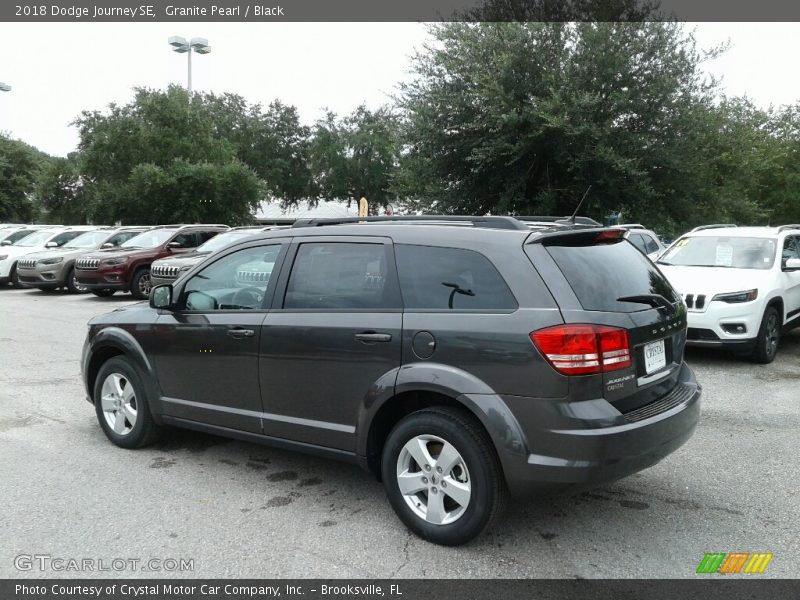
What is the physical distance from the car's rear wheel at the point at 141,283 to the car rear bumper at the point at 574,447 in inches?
596

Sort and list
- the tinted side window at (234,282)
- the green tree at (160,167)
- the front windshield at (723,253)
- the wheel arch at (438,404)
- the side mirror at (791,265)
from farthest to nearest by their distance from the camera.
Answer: the green tree at (160,167), the front windshield at (723,253), the side mirror at (791,265), the tinted side window at (234,282), the wheel arch at (438,404)

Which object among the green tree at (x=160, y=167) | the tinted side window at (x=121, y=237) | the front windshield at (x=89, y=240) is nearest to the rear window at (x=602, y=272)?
the tinted side window at (x=121, y=237)

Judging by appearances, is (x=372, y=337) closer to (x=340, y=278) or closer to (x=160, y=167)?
(x=340, y=278)

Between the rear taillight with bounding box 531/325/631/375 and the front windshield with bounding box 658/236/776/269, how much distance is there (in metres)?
6.72

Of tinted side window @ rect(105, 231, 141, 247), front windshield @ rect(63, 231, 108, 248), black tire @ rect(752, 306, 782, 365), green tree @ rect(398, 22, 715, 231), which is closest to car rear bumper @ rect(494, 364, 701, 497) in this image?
black tire @ rect(752, 306, 782, 365)

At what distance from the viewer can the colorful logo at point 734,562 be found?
356 centimetres

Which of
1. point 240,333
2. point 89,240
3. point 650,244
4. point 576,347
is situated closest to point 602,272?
point 576,347

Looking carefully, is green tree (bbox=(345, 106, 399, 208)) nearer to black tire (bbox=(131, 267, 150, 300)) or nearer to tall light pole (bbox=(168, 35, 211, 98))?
tall light pole (bbox=(168, 35, 211, 98))

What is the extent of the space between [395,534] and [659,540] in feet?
4.65

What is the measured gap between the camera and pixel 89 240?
20.3m

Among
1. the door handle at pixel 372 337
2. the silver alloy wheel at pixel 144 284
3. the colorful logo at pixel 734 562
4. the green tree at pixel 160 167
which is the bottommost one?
the silver alloy wheel at pixel 144 284

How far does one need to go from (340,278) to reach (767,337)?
6.59 meters

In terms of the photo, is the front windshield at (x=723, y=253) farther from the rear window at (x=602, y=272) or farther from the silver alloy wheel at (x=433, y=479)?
the silver alloy wheel at (x=433, y=479)

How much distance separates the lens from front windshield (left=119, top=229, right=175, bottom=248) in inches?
709
